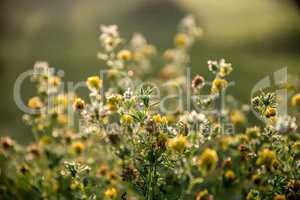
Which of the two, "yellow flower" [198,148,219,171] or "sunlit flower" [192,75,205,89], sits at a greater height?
"sunlit flower" [192,75,205,89]

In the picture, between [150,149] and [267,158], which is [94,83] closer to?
[150,149]

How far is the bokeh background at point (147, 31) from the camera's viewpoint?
5.64 metres

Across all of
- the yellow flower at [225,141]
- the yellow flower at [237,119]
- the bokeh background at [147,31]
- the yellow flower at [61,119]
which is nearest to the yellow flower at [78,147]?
the yellow flower at [61,119]

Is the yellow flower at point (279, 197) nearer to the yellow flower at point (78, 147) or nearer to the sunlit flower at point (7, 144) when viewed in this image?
the yellow flower at point (78, 147)

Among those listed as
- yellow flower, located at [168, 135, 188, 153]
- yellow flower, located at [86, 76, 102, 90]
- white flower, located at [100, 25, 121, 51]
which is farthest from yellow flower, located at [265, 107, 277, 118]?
white flower, located at [100, 25, 121, 51]

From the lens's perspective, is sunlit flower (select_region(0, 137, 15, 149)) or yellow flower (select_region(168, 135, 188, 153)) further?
sunlit flower (select_region(0, 137, 15, 149))

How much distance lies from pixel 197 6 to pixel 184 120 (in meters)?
5.00

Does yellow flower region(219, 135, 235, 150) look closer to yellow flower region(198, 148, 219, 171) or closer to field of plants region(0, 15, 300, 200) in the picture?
field of plants region(0, 15, 300, 200)

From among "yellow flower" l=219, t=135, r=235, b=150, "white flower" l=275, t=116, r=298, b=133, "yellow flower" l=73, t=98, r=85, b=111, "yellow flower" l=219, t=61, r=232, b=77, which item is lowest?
"yellow flower" l=219, t=135, r=235, b=150

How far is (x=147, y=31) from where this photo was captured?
21.5 feet

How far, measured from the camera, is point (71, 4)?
23.9 feet

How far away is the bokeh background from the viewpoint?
564 cm

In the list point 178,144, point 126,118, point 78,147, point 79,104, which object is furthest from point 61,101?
point 178,144

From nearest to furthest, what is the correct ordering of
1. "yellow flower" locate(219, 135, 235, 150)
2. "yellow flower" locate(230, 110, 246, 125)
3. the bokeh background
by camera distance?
1. "yellow flower" locate(219, 135, 235, 150)
2. "yellow flower" locate(230, 110, 246, 125)
3. the bokeh background
